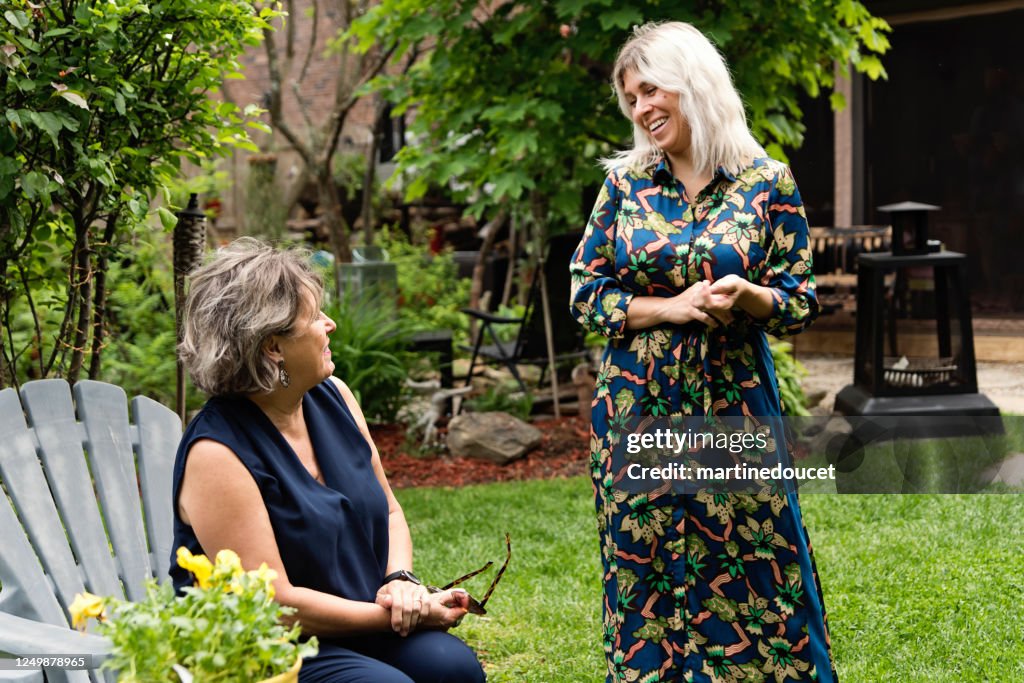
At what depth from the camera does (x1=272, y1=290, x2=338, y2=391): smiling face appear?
2143 mm

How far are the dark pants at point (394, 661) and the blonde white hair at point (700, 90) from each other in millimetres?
1395

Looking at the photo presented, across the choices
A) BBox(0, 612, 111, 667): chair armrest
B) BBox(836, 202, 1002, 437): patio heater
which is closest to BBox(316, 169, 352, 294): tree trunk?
BBox(836, 202, 1002, 437): patio heater

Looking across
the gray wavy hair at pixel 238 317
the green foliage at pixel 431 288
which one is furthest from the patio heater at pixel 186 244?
the green foliage at pixel 431 288

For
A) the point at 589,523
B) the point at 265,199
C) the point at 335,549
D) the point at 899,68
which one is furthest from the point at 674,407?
the point at 265,199

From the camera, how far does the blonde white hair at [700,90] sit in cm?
280

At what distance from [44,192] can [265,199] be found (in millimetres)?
10005

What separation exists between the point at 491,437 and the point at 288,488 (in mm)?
4386

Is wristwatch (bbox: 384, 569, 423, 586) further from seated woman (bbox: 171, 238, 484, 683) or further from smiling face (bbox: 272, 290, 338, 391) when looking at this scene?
smiling face (bbox: 272, 290, 338, 391)

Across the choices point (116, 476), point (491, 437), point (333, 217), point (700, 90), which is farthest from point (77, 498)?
point (333, 217)

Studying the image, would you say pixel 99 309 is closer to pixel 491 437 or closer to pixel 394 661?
pixel 394 661

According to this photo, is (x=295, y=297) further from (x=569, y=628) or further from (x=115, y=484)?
(x=569, y=628)

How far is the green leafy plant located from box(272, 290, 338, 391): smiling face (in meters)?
0.72

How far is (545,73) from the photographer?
6.29 meters

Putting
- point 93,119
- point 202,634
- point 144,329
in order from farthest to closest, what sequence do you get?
point 144,329 < point 93,119 < point 202,634
